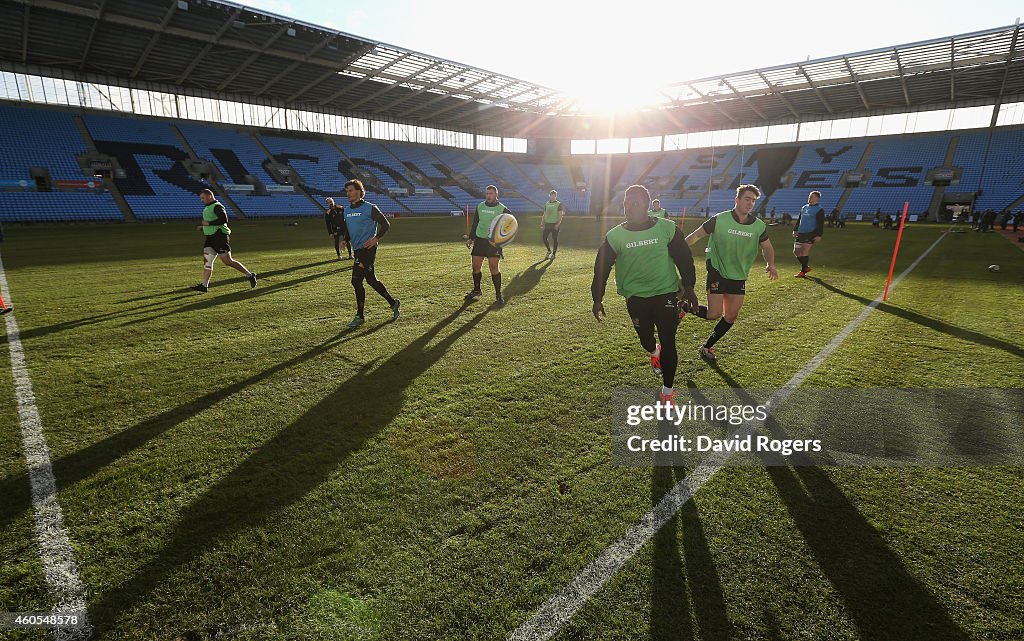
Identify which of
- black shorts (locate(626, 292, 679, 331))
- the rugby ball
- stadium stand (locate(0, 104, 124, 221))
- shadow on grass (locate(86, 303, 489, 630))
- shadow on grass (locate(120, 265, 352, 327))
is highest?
stadium stand (locate(0, 104, 124, 221))

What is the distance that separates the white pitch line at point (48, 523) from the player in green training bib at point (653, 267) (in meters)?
4.35

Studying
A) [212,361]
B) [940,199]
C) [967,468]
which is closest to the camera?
[967,468]

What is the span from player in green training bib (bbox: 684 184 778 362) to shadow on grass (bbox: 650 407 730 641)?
3.42 m

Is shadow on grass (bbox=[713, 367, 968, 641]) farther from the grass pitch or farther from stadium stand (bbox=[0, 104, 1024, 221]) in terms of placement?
stadium stand (bbox=[0, 104, 1024, 221])

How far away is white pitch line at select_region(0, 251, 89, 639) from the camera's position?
92.7 inches

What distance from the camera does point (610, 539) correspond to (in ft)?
9.12

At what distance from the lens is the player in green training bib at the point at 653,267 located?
433 cm

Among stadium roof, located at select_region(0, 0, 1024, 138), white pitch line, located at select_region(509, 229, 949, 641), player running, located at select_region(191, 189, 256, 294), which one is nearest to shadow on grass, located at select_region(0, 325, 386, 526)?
white pitch line, located at select_region(509, 229, 949, 641)

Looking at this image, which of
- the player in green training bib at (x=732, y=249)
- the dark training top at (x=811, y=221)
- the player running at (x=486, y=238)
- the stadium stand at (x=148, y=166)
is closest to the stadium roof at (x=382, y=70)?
the stadium stand at (x=148, y=166)

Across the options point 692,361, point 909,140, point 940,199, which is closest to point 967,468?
point 692,361

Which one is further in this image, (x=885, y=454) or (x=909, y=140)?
(x=909, y=140)

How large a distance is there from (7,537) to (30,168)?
42.9m

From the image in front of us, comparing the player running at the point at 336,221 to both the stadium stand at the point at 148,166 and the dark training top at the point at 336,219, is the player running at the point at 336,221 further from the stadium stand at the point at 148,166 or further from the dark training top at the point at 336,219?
the stadium stand at the point at 148,166

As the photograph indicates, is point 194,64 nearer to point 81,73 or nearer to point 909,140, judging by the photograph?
point 81,73
